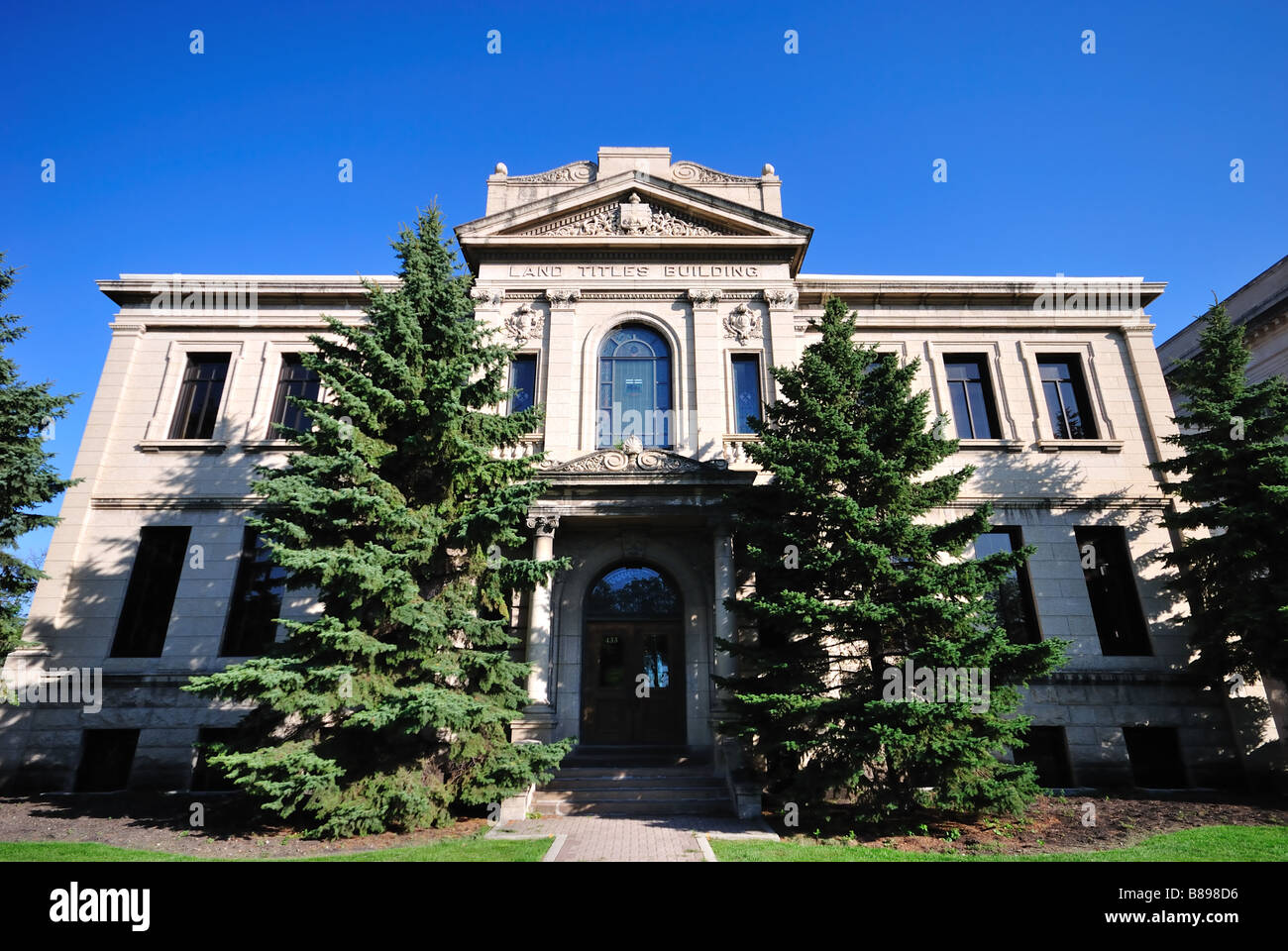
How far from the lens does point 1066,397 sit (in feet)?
55.3

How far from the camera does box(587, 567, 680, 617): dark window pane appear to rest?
1445cm

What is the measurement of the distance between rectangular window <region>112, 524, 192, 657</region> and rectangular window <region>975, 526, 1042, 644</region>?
62.5 ft

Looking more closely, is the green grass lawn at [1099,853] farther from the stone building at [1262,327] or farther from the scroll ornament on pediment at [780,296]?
the scroll ornament on pediment at [780,296]

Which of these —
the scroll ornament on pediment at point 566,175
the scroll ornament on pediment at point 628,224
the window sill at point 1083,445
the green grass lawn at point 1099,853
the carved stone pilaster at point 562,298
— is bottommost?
the green grass lawn at point 1099,853

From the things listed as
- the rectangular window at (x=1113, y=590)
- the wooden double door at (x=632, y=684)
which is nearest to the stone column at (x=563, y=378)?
the wooden double door at (x=632, y=684)

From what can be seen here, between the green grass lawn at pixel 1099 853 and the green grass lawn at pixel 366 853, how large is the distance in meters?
2.64

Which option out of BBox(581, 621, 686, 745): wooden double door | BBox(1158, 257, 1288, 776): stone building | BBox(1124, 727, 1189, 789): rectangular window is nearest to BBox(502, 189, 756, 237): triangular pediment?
BBox(581, 621, 686, 745): wooden double door

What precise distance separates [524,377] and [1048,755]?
14727mm

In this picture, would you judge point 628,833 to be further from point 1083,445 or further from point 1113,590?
point 1083,445

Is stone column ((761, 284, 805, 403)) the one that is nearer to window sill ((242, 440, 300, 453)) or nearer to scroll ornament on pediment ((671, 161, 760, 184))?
scroll ornament on pediment ((671, 161, 760, 184))

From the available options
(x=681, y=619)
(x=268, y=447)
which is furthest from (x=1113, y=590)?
(x=268, y=447)

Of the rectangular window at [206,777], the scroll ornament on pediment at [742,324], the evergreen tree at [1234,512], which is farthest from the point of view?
the scroll ornament on pediment at [742,324]

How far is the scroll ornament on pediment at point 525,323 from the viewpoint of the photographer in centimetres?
1614

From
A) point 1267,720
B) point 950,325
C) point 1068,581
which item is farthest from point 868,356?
point 1267,720
